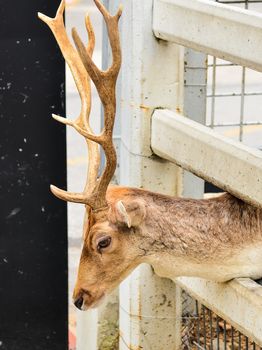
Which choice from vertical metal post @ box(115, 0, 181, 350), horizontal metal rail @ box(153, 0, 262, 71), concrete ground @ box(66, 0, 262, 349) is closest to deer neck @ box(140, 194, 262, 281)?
vertical metal post @ box(115, 0, 181, 350)

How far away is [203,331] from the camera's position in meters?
5.30

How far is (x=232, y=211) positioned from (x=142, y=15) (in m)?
0.88

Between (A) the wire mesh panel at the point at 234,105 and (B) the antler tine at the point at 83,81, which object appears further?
(A) the wire mesh panel at the point at 234,105

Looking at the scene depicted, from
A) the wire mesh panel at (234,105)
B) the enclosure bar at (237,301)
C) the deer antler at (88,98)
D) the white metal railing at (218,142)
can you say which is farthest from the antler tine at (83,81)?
the wire mesh panel at (234,105)

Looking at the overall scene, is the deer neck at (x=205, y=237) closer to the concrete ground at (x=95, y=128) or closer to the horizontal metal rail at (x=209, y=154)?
the horizontal metal rail at (x=209, y=154)

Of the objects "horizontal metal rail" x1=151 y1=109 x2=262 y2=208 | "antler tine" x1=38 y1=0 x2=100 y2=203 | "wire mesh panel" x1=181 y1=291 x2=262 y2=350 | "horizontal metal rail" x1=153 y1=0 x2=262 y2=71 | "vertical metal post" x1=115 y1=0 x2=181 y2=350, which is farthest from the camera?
"wire mesh panel" x1=181 y1=291 x2=262 y2=350

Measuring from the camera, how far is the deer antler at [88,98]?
446 cm

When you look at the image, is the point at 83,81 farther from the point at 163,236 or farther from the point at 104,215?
the point at 163,236

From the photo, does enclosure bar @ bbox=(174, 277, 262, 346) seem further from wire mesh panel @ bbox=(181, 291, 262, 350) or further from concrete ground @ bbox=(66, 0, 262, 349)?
concrete ground @ bbox=(66, 0, 262, 349)

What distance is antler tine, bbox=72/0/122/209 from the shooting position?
4.46m

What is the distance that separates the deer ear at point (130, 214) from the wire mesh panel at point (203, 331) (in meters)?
0.67

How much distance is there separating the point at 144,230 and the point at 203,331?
0.82 metres

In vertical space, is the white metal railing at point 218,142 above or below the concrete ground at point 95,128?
above

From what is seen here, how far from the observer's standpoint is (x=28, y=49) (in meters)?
5.71
